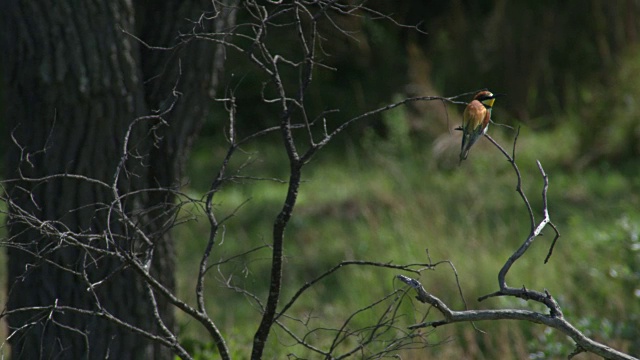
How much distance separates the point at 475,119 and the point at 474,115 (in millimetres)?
13

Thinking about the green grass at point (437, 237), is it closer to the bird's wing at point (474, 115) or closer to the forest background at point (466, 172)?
the forest background at point (466, 172)

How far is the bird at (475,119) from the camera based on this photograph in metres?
2.63

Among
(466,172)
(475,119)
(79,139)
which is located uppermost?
(466,172)

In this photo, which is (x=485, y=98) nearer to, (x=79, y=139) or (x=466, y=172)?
(x=79, y=139)

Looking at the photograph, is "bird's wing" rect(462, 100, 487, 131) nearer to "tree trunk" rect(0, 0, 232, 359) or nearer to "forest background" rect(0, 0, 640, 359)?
"tree trunk" rect(0, 0, 232, 359)

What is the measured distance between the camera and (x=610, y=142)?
7.60 m

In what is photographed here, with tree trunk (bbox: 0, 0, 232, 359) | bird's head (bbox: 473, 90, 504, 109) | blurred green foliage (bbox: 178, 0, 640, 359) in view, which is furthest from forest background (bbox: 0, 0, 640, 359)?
bird's head (bbox: 473, 90, 504, 109)

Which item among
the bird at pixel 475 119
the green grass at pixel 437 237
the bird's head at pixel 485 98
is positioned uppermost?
the green grass at pixel 437 237

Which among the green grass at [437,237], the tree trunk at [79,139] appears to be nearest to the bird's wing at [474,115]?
the tree trunk at [79,139]

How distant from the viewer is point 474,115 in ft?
8.63

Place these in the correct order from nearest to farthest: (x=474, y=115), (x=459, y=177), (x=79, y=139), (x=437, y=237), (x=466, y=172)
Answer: (x=474, y=115), (x=79, y=139), (x=437, y=237), (x=459, y=177), (x=466, y=172)

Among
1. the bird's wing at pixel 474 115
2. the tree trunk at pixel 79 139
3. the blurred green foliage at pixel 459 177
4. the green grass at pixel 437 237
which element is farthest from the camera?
the blurred green foliage at pixel 459 177

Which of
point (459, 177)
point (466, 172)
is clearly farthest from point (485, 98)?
point (466, 172)

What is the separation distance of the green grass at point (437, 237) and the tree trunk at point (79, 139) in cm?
86
